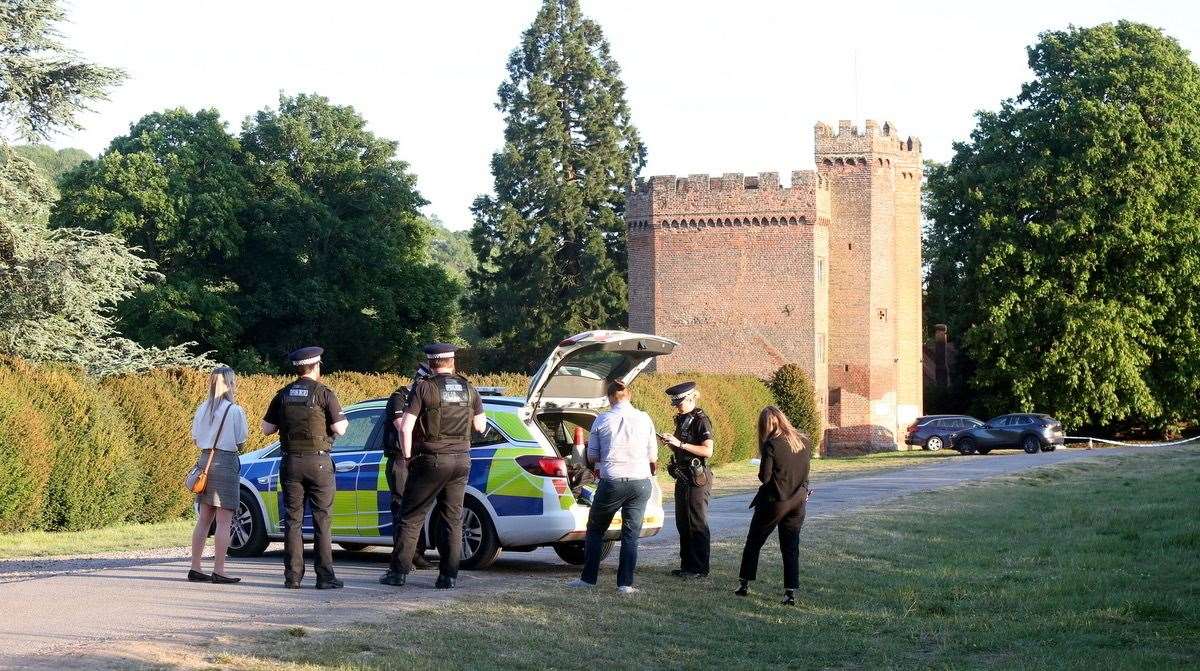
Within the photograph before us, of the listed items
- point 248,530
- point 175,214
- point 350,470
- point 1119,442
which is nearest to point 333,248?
point 175,214

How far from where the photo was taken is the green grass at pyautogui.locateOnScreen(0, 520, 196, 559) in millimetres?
17359

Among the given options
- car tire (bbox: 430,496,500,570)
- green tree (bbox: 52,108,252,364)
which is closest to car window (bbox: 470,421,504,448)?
car tire (bbox: 430,496,500,570)

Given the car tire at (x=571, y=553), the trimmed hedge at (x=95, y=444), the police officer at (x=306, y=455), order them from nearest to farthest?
the police officer at (x=306, y=455)
the car tire at (x=571, y=553)
the trimmed hedge at (x=95, y=444)

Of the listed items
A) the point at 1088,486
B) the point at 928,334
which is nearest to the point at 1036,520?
the point at 1088,486

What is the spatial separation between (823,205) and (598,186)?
953 centimetres

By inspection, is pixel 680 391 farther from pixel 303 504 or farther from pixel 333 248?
pixel 333 248

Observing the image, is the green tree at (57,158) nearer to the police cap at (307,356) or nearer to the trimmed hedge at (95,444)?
the trimmed hedge at (95,444)

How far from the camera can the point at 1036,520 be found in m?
21.0

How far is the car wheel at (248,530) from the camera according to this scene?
14180mm

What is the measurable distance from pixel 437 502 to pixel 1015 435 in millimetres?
39398

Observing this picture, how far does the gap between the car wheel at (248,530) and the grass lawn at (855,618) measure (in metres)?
3.07

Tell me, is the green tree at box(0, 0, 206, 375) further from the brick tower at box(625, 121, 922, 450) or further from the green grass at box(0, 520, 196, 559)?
the brick tower at box(625, 121, 922, 450)

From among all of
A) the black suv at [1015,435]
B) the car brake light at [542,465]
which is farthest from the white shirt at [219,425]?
the black suv at [1015,435]

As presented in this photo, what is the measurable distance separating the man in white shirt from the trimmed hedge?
1020 centimetres
